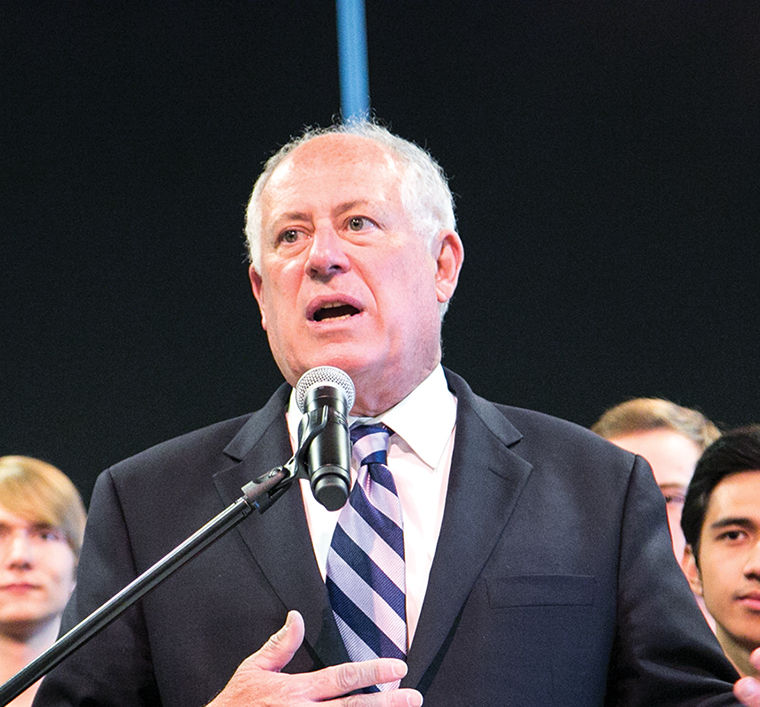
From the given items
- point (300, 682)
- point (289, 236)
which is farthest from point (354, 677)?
point (289, 236)

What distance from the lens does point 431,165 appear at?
6.81ft

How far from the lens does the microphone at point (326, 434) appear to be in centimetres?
121

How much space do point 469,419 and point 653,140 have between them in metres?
1.71

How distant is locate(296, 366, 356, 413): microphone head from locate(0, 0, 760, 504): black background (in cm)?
177

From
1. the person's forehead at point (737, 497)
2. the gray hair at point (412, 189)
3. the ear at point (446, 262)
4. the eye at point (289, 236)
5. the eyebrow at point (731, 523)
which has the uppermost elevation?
the gray hair at point (412, 189)

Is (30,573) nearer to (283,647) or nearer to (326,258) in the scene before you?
(326,258)

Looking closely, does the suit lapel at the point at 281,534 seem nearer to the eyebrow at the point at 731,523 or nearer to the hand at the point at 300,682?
the hand at the point at 300,682

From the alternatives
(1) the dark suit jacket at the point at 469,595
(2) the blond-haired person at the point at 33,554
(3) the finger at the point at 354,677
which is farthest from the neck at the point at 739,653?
(2) the blond-haired person at the point at 33,554

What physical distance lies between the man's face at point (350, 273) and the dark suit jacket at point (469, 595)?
0.17 meters

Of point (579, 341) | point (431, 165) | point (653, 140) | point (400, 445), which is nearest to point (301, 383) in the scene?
point (400, 445)

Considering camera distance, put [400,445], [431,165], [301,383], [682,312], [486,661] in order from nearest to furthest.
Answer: [301,383]
[486,661]
[400,445]
[431,165]
[682,312]

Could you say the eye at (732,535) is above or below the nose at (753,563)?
above

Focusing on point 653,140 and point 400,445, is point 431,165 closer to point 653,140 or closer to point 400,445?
point 400,445

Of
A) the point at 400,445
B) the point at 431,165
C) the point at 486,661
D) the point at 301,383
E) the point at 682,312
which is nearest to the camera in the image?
the point at 301,383
